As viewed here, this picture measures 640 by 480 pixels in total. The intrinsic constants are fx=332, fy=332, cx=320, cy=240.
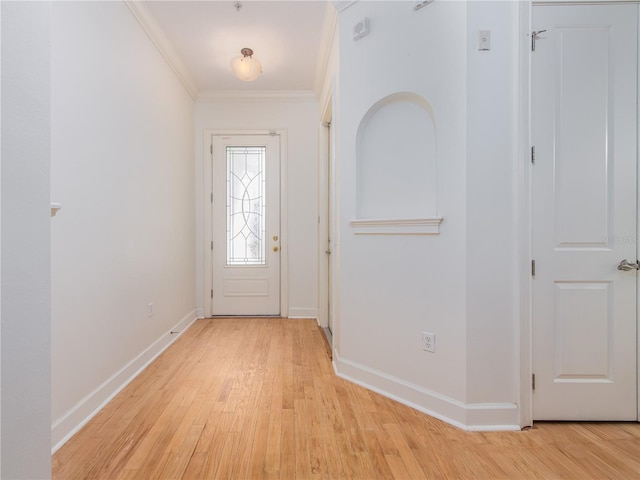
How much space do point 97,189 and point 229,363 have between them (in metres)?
1.59

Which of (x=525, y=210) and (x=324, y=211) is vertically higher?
(x=324, y=211)

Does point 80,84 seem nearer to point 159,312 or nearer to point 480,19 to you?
point 159,312

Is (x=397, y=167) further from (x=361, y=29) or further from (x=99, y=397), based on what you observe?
(x=99, y=397)

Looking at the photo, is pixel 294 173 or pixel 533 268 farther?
pixel 294 173

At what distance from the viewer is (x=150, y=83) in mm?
2811

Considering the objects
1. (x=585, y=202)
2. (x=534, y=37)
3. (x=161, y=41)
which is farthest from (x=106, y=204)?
(x=585, y=202)

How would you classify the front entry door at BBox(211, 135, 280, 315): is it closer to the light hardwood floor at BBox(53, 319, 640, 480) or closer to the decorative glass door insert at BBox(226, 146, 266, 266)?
the decorative glass door insert at BBox(226, 146, 266, 266)

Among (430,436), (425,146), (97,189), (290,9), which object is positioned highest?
(290,9)

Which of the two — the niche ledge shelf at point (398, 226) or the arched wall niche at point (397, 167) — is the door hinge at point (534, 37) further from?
the niche ledge shelf at point (398, 226)

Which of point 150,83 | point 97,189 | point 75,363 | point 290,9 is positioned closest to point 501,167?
point 290,9

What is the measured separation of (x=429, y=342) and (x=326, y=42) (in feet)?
8.91

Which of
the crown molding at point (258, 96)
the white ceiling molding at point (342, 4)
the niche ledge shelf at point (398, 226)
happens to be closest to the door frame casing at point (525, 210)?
the niche ledge shelf at point (398, 226)

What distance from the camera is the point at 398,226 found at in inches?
83.7

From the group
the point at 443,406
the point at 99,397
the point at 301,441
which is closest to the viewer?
the point at 301,441
